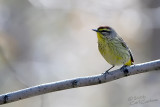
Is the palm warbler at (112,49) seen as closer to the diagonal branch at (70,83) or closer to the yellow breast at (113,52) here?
the yellow breast at (113,52)

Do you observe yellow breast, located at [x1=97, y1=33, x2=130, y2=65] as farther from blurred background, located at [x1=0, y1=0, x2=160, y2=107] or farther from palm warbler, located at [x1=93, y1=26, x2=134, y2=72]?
blurred background, located at [x1=0, y1=0, x2=160, y2=107]

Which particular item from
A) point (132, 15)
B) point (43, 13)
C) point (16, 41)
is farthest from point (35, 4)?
point (132, 15)

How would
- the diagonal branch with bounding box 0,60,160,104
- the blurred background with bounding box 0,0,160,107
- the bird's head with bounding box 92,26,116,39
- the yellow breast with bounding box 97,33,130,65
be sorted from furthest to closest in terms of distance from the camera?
the blurred background with bounding box 0,0,160,107 < the bird's head with bounding box 92,26,116,39 < the yellow breast with bounding box 97,33,130,65 < the diagonal branch with bounding box 0,60,160,104

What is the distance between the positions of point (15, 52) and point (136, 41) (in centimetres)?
385

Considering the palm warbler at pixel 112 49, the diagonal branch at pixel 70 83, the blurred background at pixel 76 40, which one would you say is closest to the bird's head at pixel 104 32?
the palm warbler at pixel 112 49

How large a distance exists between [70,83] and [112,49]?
1.96m

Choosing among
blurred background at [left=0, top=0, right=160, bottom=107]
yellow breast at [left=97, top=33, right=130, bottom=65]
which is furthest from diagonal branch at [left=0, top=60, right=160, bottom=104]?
blurred background at [left=0, top=0, right=160, bottom=107]

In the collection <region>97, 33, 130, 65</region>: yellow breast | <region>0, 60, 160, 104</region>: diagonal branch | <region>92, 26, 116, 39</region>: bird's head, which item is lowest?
<region>0, 60, 160, 104</region>: diagonal branch

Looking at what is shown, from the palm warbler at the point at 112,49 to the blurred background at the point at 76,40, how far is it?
387 centimetres

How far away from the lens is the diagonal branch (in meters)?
4.31

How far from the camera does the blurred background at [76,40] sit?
10.4 meters

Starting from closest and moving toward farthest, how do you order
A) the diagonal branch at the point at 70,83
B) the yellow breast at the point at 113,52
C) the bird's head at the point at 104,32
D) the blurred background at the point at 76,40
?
the diagonal branch at the point at 70,83 → the yellow breast at the point at 113,52 → the bird's head at the point at 104,32 → the blurred background at the point at 76,40

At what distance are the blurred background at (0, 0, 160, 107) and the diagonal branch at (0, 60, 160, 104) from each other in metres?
5.31

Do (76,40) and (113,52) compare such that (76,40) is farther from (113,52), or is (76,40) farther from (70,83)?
(70,83)
